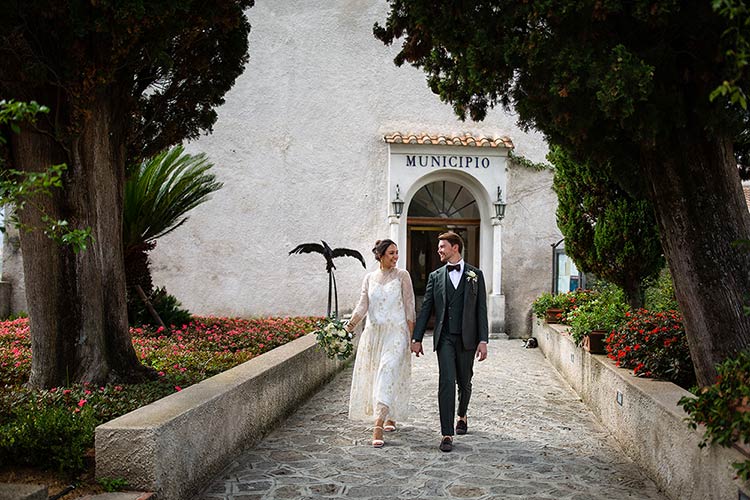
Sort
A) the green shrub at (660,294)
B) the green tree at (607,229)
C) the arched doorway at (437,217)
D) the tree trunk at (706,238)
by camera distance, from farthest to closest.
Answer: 1. the arched doorway at (437,217)
2. the green tree at (607,229)
3. the green shrub at (660,294)
4. the tree trunk at (706,238)

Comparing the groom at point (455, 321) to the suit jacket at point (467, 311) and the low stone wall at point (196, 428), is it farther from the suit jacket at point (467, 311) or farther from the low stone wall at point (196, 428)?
the low stone wall at point (196, 428)

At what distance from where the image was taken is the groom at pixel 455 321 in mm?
6230

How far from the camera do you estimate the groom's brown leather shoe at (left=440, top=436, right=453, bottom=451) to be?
598cm

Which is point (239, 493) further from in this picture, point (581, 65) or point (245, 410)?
point (581, 65)

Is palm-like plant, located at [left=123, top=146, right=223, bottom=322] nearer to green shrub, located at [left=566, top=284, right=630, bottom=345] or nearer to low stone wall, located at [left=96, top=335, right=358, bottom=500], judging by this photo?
low stone wall, located at [left=96, top=335, right=358, bottom=500]

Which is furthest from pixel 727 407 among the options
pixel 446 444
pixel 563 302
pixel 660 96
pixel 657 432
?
pixel 563 302

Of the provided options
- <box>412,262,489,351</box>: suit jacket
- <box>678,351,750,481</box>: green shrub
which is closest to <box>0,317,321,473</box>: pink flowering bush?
<box>412,262,489,351</box>: suit jacket

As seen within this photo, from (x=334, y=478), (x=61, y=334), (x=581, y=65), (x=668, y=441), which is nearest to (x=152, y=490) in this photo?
(x=334, y=478)

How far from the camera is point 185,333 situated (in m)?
9.37

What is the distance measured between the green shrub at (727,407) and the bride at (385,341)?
2937 mm

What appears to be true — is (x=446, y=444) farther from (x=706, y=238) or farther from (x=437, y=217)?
(x=437, y=217)

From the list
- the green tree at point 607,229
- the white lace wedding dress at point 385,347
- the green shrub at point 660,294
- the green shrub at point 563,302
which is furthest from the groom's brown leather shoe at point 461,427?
the green shrub at point 563,302

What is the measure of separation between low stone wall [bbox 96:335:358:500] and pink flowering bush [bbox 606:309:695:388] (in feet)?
11.3

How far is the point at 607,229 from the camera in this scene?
9.41m
